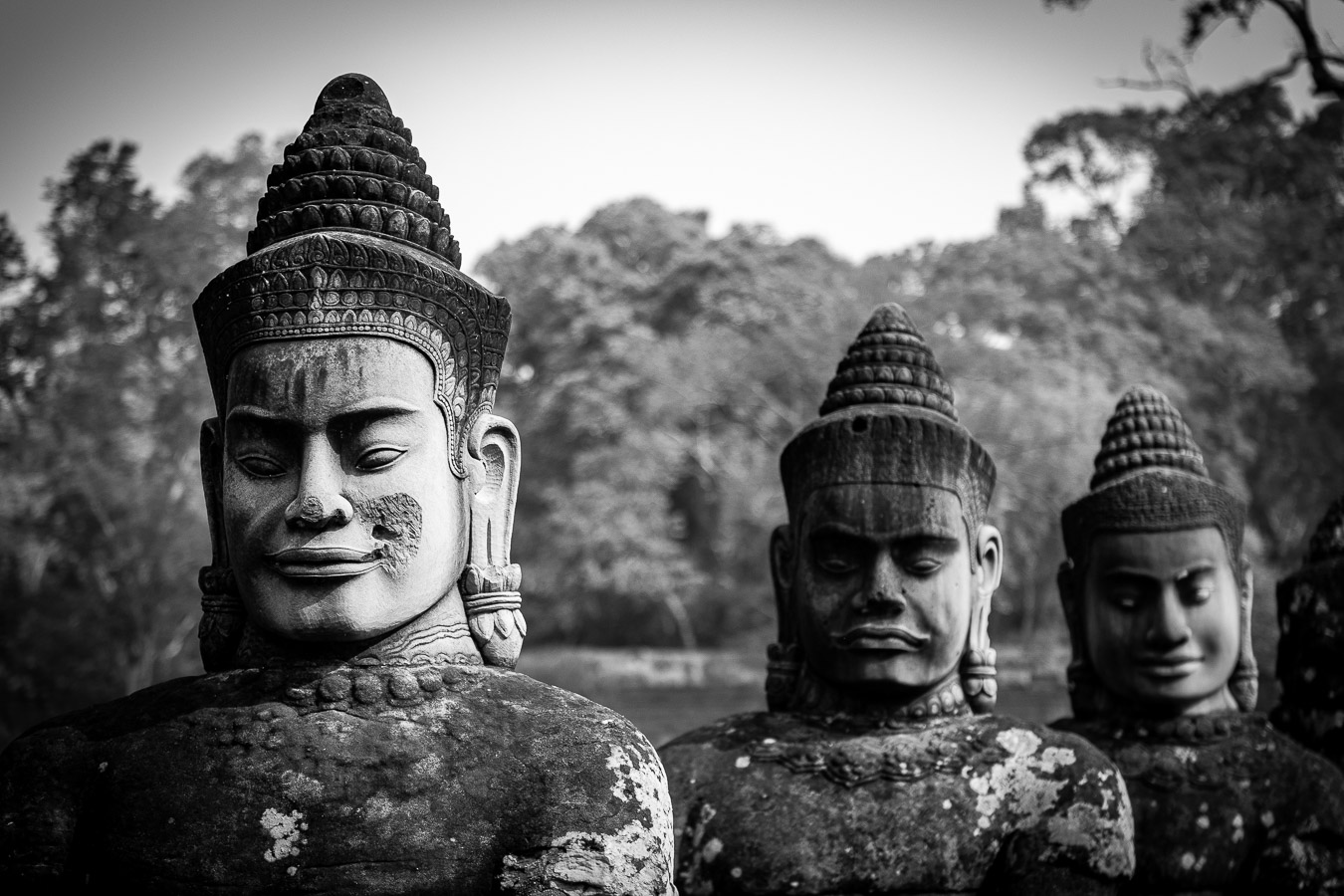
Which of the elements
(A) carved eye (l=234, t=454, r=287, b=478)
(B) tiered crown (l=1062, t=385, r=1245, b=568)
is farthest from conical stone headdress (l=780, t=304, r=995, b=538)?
(A) carved eye (l=234, t=454, r=287, b=478)

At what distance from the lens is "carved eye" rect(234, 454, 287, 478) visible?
17.0 feet

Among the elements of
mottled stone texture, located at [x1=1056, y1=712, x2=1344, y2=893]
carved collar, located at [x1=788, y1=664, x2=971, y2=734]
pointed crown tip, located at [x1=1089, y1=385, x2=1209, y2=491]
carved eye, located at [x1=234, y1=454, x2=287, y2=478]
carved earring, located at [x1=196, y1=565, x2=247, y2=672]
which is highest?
pointed crown tip, located at [x1=1089, y1=385, x2=1209, y2=491]

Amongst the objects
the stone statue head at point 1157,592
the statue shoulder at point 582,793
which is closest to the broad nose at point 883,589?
the statue shoulder at point 582,793

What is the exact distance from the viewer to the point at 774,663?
7004 millimetres

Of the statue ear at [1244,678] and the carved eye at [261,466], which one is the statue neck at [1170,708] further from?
the carved eye at [261,466]

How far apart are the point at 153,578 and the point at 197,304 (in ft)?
56.2

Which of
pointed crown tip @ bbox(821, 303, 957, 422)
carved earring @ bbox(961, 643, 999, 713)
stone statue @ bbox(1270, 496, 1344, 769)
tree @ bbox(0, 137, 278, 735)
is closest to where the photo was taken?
carved earring @ bbox(961, 643, 999, 713)

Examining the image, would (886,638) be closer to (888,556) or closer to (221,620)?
(888,556)

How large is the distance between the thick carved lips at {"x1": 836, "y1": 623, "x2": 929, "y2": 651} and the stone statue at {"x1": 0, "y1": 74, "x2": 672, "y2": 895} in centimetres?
164

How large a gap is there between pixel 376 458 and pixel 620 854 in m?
1.57

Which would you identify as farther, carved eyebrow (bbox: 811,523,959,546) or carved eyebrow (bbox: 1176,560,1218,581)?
carved eyebrow (bbox: 1176,560,1218,581)

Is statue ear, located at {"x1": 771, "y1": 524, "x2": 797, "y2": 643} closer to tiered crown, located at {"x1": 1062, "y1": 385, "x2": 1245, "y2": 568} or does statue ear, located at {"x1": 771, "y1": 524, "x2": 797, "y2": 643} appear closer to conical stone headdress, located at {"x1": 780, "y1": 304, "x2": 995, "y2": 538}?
conical stone headdress, located at {"x1": 780, "y1": 304, "x2": 995, "y2": 538}

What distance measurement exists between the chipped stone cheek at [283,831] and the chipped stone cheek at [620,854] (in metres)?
0.66

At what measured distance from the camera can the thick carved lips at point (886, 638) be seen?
6492 millimetres
